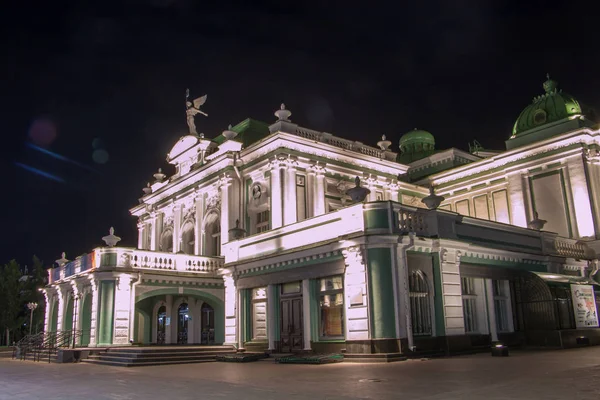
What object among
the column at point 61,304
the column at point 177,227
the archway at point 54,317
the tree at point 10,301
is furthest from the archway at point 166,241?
the tree at point 10,301

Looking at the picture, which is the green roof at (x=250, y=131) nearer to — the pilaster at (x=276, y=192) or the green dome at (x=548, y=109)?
the pilaster at (x=276, y=192)

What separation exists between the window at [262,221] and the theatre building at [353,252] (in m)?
0.10

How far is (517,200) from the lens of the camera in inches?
1191

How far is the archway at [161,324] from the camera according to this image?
2892cm

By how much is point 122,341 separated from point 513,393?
1921 centimetres

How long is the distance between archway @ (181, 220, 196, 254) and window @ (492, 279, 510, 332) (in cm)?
1858

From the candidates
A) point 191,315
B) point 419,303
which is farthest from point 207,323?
point 419,303

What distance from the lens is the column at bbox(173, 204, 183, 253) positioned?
3397 cm

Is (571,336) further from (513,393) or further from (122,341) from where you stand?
(122,341)

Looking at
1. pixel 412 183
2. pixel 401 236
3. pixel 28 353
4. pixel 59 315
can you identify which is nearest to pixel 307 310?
pixel 401 236

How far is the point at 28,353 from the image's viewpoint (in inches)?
999

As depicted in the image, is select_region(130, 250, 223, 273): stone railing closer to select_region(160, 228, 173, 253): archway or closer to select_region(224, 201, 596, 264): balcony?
select_region(224, 201, 596, 264): balcony

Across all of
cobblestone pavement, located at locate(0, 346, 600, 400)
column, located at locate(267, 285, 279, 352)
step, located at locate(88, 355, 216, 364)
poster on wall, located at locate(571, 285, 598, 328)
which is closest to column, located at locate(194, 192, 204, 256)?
column, located at locate(267, 285, 279, 352)

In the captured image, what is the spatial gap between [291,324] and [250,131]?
14.7 metres
